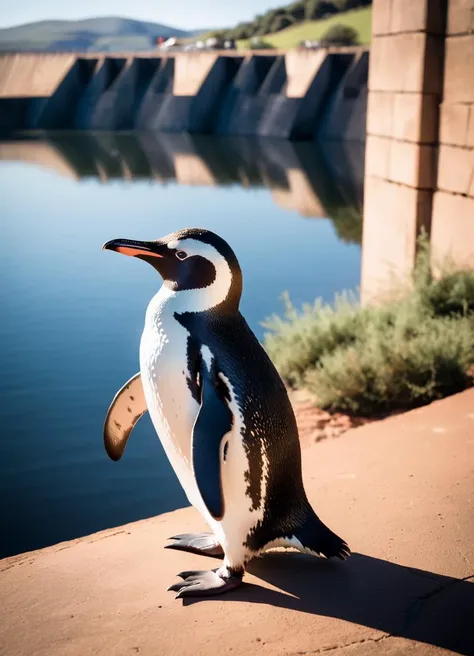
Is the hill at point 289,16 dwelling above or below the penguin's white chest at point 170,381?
above

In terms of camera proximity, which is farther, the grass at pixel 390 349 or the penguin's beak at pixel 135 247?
the grass at pixel 390 349

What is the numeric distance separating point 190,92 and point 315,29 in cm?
2013

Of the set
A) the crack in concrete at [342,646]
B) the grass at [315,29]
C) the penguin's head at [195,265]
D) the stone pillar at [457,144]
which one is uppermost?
the grass at [315,29]

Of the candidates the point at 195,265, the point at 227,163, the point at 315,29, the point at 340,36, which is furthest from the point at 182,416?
the point at 315,29

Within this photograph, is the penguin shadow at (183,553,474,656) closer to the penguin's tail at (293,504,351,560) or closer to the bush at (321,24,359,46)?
the penguin's tail at (293,504,351,560)

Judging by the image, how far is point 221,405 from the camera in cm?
250

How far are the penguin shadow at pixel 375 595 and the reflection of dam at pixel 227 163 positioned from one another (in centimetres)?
1122

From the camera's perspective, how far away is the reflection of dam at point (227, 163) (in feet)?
57.8

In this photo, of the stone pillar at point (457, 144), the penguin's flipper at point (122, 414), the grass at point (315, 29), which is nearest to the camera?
the penguin's flipper at point (122, 414)

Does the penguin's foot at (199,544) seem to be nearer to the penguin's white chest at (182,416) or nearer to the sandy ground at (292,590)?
the sandy ground at (292,590)

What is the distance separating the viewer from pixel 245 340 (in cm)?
271

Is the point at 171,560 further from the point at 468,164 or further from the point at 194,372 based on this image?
the point at 468,164

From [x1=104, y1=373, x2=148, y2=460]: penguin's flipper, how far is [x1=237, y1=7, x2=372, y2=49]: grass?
140 ft

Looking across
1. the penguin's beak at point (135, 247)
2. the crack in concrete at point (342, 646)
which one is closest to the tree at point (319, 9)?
the penguin's beak at point (135, 247)
